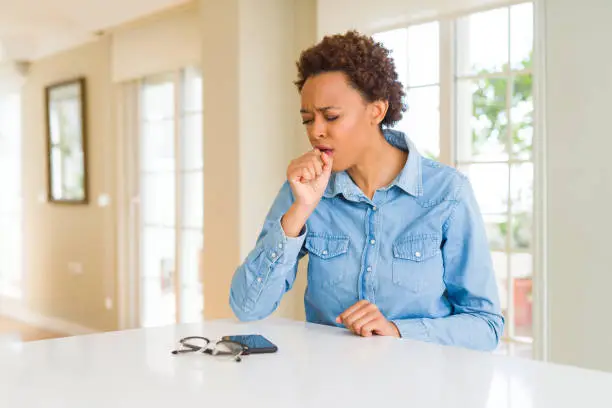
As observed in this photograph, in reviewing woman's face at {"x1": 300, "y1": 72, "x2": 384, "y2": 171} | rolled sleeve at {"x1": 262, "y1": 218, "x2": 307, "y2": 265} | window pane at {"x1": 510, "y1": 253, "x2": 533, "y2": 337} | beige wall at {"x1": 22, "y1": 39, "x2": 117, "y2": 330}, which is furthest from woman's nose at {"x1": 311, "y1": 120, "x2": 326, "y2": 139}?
beige wall at {"x1": 22, "y1": 39, "x2": 117, "y2": 330}

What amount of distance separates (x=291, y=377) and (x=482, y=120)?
266 cm

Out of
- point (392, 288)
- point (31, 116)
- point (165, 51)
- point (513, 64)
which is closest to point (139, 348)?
point (392, 288)

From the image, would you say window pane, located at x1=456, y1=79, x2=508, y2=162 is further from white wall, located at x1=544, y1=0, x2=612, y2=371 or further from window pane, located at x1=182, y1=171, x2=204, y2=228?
window pane, located at x1=182, y1=171, x2=204, y2=228

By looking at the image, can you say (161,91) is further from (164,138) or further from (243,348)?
(243,348)

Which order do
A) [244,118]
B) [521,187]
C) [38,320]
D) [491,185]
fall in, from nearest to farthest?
[521,187], [491,185], [244,118], [38,320]

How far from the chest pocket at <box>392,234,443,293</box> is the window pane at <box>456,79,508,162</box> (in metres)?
1.91

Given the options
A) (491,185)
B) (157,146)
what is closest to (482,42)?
(491,185)

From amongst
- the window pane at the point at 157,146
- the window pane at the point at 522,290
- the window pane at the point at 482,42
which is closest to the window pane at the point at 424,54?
the window pane at the point at 482,42

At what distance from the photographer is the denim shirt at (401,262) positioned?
5.35ft

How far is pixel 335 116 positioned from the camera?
1.70 metres

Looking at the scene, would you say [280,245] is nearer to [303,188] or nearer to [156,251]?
[303,188]

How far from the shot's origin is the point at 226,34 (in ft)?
13.4

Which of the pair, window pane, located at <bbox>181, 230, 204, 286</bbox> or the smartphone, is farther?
window pane, located at <bbox>181, 230, 204, 286</bbox>

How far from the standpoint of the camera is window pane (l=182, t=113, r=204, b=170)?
17.0 ft
